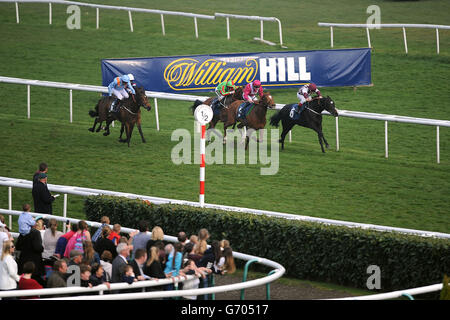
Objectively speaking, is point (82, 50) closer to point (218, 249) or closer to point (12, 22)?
point (12, 22)

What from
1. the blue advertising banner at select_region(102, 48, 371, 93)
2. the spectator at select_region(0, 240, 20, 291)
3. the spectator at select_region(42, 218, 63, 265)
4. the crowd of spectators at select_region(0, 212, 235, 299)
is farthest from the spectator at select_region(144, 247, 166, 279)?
the blue advertising banner at select_region(102, 48, 371, 93)

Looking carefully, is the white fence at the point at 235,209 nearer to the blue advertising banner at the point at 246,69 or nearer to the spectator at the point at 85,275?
the spectator at the point at 85,275

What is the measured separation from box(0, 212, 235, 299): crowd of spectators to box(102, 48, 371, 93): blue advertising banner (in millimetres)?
9785

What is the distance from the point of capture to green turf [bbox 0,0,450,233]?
42.0 feet

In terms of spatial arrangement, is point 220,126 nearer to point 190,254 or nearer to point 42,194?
point 42,194

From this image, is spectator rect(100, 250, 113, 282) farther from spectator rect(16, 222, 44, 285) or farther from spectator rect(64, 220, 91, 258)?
spectator rect(16, 222, 44, 285)

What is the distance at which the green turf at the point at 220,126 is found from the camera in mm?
12789

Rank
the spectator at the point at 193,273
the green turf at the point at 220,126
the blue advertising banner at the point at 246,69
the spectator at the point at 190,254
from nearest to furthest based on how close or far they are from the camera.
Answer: the spectator at the point at 193,273
the spectator at the point at 190,254
the green turf at the point at 220,126
the blue advertising banner at the point at 246,69

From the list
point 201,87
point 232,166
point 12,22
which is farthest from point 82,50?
point 232,166

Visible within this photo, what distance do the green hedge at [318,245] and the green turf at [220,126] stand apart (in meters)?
2.27

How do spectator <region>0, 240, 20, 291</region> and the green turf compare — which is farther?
the green turf

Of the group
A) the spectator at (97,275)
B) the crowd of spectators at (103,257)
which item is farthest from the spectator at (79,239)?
the spectator at (97,275)

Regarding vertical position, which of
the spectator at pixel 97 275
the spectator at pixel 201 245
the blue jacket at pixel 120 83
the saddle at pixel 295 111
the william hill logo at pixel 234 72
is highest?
the william hill logo at pixel 234 72

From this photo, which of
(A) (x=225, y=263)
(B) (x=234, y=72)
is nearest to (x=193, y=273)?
(A) (x=225, y=263)
